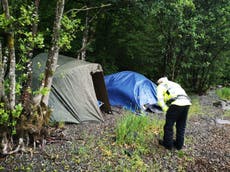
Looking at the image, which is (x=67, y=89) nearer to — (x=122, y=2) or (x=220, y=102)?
(x=122, y=2)

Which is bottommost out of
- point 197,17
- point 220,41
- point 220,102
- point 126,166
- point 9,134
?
point 220,102

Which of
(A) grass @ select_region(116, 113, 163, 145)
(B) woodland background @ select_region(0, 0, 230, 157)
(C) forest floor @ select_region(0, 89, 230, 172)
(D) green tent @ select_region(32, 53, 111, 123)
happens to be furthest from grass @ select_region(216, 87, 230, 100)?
(D) green tent @ select_region(32, 53, 111, 123)

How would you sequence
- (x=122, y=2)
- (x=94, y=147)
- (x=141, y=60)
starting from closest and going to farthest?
(x=94, y=147), (x=122, y=2), (x=141, y=60)

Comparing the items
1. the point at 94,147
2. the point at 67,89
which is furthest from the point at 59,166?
the point at 67,89

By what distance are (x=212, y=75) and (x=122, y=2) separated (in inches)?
248

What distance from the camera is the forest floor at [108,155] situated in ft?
16.4

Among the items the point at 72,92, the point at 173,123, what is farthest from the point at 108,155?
the point at 72,92

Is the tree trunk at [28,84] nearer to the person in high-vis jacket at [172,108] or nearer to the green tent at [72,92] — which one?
the green tent at [72,92]

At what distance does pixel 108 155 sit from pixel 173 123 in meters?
1.43

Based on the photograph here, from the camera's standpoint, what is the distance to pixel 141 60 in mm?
13297

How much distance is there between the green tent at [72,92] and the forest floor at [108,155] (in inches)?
12.8

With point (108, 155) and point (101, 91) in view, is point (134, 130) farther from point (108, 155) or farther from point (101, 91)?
point (101, 91)

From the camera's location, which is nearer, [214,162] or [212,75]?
[214,162]

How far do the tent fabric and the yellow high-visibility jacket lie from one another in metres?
3.23
